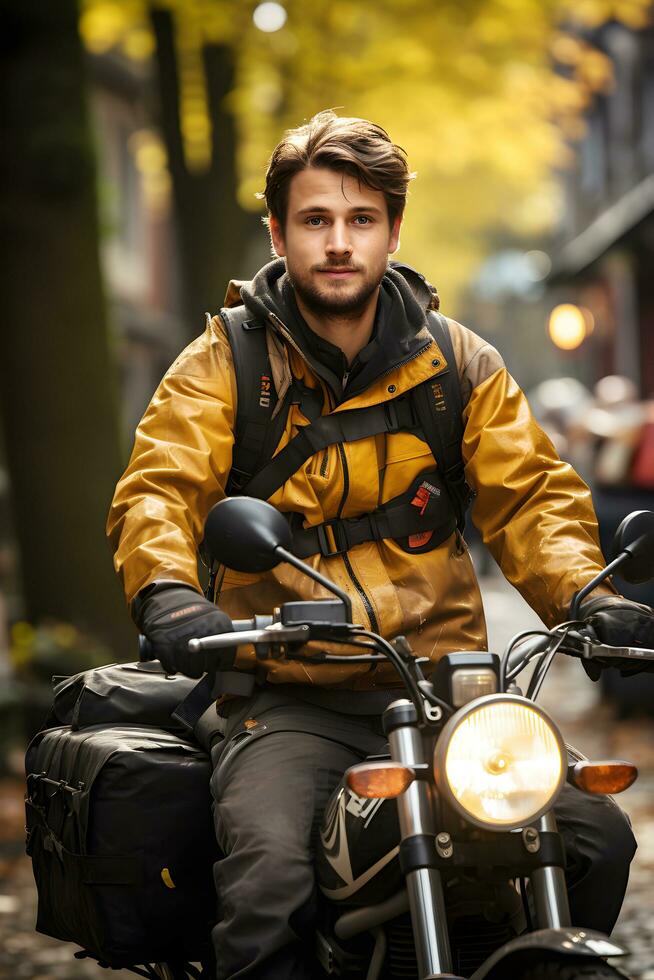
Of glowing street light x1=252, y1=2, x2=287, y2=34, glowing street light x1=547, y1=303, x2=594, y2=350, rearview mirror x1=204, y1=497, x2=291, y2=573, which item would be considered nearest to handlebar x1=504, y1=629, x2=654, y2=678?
rearview mirror x1=204, y1=497, x2=291, y2=573

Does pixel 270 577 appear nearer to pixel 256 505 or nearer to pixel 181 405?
pixel 181 405

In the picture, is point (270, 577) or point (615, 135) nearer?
point (270, 577)

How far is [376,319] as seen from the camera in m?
3.96

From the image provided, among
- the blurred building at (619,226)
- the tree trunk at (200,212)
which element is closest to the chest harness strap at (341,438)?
the tree trunk at (200,212)

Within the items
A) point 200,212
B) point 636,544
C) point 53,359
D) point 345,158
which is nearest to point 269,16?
point 200,212

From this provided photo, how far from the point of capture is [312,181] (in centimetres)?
377

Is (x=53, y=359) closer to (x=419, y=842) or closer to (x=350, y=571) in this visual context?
(x=350, y=571)

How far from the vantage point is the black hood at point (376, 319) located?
12.5 ft

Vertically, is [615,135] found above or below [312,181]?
above

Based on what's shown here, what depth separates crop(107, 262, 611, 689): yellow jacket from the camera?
367 centimetres

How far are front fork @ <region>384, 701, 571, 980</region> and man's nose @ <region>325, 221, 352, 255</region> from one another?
1.11 m

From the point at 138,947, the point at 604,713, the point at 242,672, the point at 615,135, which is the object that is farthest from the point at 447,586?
the point at 615,135

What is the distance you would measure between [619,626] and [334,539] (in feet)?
2.30

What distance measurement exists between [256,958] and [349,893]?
22 cm
